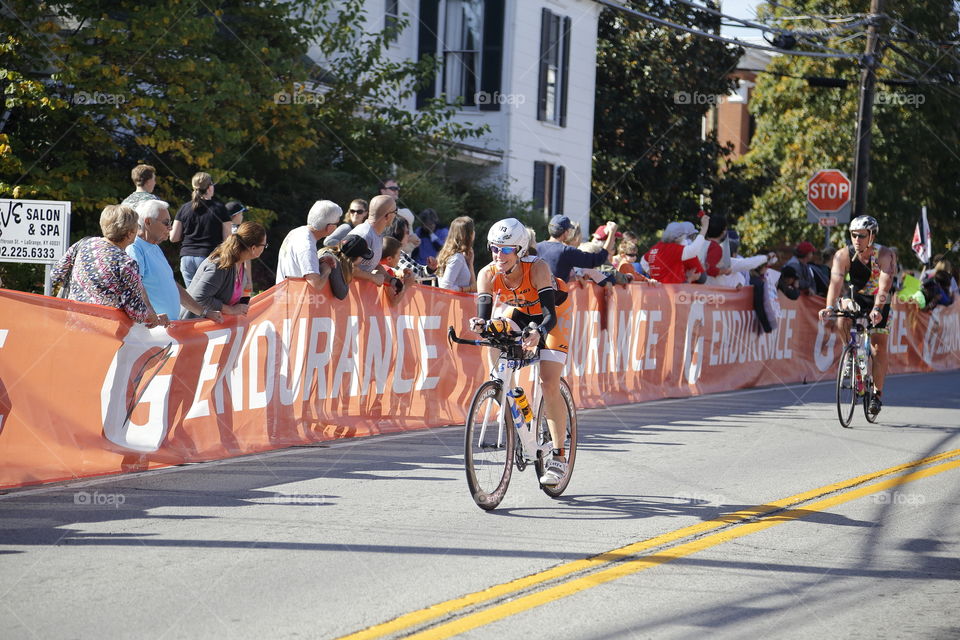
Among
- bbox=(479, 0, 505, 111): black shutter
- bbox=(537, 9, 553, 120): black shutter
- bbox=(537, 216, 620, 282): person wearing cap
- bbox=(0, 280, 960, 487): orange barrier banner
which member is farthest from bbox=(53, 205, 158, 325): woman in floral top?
bbox=(537, 9, 553, 120): black shutter

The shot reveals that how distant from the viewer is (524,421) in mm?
7949

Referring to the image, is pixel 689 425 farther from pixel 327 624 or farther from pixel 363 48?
pixel 363 48

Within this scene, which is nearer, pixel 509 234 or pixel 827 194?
pixel 509 234

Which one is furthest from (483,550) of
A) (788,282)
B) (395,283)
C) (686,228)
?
(788,282)

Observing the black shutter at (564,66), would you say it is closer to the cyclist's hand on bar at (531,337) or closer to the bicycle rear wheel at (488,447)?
the cyclist's hand on bar at (531,337)

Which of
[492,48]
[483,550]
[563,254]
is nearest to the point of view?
[483,550]

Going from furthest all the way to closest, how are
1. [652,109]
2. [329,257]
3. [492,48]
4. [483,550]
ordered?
[652,109], [492,48], [329,257], [483,550]

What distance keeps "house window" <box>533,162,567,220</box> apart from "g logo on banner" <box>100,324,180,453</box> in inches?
778

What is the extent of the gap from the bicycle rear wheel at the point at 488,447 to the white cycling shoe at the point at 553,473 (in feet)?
1.12

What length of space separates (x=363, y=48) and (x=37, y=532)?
18.5m

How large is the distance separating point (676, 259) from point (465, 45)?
38.8ft

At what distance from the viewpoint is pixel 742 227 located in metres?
35.4

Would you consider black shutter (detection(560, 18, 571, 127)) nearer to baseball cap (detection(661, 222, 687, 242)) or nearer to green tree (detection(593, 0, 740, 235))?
green tree (detection(593, 0, 740, 235))

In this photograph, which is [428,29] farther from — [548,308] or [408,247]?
[548,308]
